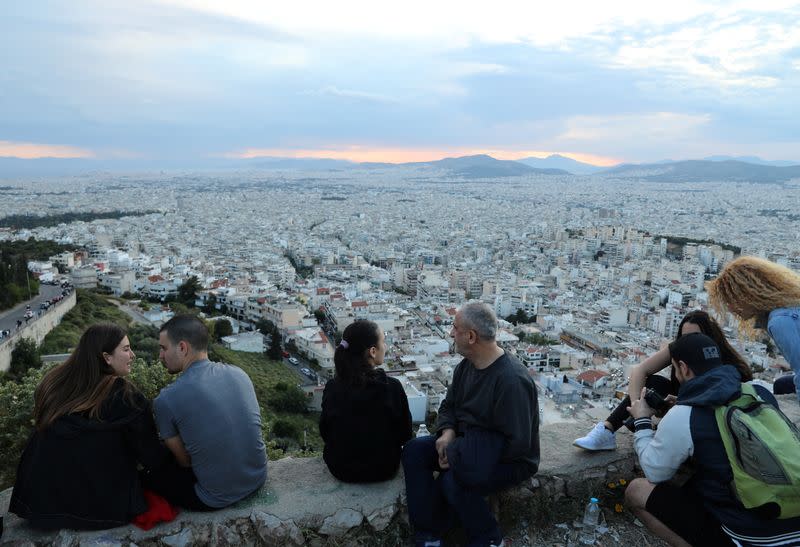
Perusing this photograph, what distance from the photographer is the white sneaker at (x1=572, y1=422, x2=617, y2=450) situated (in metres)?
2.54

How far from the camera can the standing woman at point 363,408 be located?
2.17m

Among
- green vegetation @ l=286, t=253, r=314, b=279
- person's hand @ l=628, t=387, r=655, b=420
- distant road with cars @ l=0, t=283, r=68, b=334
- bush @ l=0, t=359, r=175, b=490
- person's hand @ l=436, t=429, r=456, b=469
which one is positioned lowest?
green vegetation @ l=286, t=253, r=314, b=279

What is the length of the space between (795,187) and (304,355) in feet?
381

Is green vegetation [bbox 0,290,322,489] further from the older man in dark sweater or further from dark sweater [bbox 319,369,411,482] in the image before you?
the older man in dark sweater

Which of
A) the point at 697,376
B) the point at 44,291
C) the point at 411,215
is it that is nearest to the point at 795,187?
the point at 411,215

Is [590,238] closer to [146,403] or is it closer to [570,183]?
[146,403]

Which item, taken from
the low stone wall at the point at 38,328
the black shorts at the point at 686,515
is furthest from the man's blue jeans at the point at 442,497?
the low stone wall at the point at 38,328

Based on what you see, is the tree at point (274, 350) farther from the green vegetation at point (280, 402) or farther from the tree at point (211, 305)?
the tree at point (211, 305)

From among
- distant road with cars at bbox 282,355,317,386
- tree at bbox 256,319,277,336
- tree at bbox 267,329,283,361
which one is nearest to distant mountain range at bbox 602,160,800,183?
tree at bbox 256,319,277,336

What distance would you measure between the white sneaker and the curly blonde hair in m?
0.68

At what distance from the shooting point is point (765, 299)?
2.29m

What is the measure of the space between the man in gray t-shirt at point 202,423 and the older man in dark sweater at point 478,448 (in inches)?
23.3

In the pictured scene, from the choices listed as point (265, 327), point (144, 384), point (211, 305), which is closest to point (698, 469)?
point (144, 384)

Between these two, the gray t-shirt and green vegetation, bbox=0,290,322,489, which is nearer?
the gray t-shirt
